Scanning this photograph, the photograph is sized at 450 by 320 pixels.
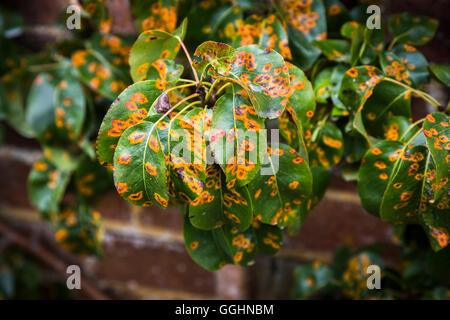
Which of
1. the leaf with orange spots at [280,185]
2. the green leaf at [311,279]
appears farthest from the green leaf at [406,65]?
the green leaf at [311,279]

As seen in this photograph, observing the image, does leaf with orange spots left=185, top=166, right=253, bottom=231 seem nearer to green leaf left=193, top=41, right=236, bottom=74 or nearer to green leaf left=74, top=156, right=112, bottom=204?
green leaf left=193, top=41, right=236, bottom=74

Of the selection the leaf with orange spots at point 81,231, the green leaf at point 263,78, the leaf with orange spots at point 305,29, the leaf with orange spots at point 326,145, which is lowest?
the leaf with orange spots at point 81,231

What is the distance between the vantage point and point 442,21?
48cm

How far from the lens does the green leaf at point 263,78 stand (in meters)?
0.28

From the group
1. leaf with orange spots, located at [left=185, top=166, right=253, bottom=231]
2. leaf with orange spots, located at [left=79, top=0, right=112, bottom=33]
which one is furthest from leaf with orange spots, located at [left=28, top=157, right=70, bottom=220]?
leaf with orange spots, located at [left=185, top=166, right=253, bottom=231]

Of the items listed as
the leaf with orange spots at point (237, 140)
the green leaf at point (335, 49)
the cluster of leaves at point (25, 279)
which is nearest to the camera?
the leaf with orange spots at point (237, 140)

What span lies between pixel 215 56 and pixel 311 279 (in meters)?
0.38

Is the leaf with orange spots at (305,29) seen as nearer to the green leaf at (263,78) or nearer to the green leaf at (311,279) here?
the green leaf at (263,78)

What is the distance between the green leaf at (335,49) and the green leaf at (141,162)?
196mm

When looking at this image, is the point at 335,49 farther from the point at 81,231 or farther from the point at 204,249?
the point at 81,231

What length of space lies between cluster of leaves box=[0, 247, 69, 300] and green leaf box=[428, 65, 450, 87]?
2.52 ft

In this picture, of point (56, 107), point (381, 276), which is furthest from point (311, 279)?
point (56, 107)

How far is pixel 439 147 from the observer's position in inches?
11.6
